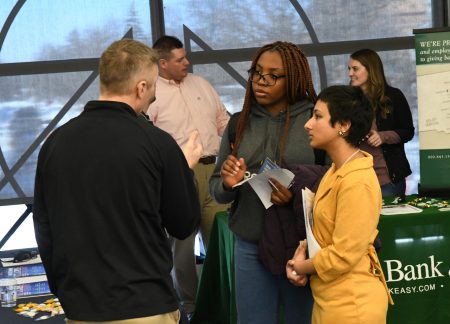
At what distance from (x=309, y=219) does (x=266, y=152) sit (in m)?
0.33

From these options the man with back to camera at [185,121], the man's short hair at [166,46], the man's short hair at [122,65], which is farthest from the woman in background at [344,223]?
the man's short hair at [166,46]

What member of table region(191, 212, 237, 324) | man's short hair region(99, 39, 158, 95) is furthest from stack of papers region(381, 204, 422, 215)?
man's short hair region(99, 39, 158, 95)

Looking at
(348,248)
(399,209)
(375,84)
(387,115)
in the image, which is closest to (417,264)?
(399,209)

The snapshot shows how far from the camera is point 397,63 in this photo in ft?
21.7

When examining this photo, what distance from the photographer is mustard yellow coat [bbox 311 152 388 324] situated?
2344mm

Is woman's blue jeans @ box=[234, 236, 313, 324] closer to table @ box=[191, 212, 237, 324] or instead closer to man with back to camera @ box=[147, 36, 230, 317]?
table @ box=[191, 212, 237, 324]

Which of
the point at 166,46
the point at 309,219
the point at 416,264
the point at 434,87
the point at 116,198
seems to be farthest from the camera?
the point at 166,46

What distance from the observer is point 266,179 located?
2627 mm

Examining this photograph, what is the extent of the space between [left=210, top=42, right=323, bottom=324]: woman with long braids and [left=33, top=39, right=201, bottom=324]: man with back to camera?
62cm

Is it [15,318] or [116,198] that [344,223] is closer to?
[116,198]

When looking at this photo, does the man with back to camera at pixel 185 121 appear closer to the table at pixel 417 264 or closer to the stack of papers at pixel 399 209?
the stack of papers at pixel 399 209

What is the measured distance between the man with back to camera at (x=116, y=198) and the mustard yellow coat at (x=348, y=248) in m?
0.53

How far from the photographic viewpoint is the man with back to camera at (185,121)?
4.79m

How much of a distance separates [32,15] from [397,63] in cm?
313
